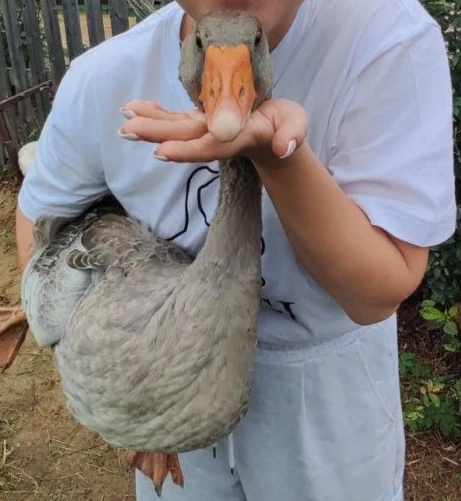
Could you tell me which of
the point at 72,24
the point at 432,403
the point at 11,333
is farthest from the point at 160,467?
the point at 72,24

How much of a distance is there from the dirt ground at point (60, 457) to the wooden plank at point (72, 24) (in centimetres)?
164

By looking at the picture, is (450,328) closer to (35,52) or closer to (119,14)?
(119,14)

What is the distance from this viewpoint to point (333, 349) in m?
1.16

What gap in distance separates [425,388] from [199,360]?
131 centimetres

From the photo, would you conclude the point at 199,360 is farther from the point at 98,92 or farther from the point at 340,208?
the point at 98,92

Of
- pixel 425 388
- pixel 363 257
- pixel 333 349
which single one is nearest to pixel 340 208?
pixel 363 257

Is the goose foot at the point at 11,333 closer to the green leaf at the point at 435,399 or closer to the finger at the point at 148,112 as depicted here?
the finger at the point at 148,112

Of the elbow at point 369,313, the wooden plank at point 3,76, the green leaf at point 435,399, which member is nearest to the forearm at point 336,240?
the elbow at point 369,313

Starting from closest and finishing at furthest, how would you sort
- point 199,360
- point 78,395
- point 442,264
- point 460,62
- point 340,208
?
point 340,208
point 199,360
point 78,395
point 460,62
point 442,264

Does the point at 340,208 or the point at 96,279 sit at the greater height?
the point at 340,208

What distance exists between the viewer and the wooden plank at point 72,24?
3.52 metres

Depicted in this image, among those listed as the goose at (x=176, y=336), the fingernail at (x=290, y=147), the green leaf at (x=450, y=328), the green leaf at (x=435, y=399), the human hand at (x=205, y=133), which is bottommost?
the green leaf at (x=435, y=399)

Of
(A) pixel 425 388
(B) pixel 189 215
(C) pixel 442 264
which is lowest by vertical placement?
(A) pixel 425 388

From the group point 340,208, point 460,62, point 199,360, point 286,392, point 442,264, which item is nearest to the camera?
point 340,208
